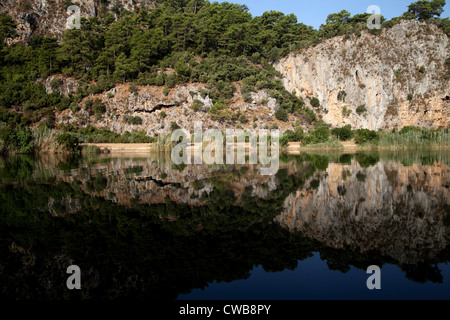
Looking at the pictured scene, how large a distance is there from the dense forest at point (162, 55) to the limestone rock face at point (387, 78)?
2120mm

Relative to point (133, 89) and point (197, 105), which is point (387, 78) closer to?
point (197, 105)

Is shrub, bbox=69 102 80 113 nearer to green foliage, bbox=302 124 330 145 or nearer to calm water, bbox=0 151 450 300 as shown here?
green foliage, bbox=302 124 330 145

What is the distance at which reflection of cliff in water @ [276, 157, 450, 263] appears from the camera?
3.68 m

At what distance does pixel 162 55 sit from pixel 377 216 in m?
47.2

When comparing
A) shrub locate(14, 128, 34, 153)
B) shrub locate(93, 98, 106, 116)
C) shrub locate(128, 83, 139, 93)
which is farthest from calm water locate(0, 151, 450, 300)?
shrub locate(128, 83, 139, 93)

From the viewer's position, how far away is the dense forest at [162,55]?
40.5m

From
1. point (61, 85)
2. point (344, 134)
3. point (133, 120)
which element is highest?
point (61, 85)

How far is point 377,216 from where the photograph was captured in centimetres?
480

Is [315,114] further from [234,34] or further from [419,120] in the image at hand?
[234,34]

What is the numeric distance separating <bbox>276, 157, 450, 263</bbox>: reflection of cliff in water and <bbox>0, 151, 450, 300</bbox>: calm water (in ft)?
0.06

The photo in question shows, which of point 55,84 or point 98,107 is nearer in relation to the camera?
point 98,107

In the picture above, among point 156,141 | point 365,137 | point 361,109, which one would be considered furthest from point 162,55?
point 365,137

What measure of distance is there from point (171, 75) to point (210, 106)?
7053 mm
